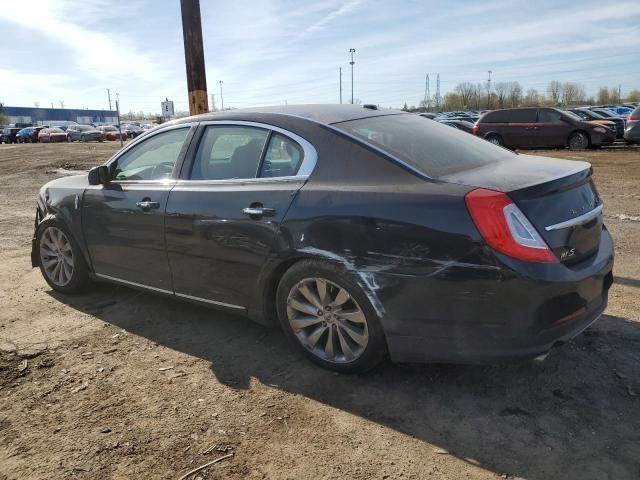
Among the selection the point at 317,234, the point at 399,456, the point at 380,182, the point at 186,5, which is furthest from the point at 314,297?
the point at 186,5

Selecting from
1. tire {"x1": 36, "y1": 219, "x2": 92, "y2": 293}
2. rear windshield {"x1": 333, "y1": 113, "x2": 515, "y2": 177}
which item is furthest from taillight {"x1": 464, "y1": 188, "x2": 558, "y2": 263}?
tire {"x1": 36, "y1": 219, "x2": 92, "y2": 293}

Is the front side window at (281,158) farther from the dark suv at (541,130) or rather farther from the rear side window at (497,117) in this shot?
the rear side window at (497,117)

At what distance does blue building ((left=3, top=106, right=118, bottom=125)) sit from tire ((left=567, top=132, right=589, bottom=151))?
9716 cm

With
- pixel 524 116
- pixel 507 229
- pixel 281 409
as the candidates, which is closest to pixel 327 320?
pixel 281 409

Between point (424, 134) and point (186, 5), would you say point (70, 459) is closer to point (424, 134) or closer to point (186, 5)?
point (424, 134)

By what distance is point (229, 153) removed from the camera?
379 cm

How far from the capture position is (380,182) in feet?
9.86

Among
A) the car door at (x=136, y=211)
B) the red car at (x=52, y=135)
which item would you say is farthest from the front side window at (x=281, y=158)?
the red car at (x=52, y=135)

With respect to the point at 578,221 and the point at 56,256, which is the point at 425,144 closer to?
the point at 578,221

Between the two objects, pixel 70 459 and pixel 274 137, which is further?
pixel 274 137

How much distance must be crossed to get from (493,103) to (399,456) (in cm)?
10410

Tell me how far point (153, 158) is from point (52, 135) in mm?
48120

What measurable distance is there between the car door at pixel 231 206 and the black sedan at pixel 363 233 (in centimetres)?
1

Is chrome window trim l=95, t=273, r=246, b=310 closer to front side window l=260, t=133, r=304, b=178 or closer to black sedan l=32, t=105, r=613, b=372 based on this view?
black sedan l=32, t=105, r=613, b=372
